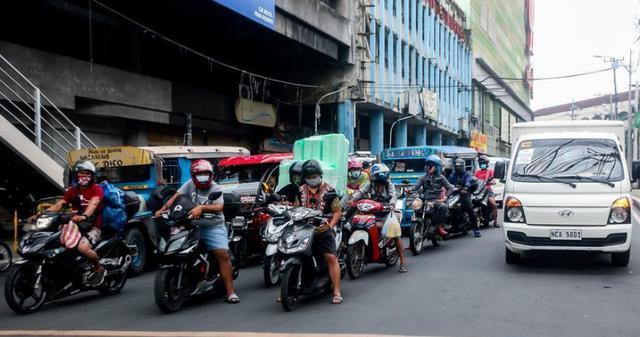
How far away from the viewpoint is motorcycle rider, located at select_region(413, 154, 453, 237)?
1160 centimetres

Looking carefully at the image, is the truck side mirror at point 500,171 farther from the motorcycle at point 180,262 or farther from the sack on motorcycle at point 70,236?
the sack on motorcycle at point 70,236

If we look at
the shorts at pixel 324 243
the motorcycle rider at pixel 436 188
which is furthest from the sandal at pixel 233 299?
the motorcycle rider at pixel 436 188

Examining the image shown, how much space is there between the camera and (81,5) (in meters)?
18.3

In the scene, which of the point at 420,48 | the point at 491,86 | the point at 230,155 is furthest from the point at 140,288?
the point at 491,86

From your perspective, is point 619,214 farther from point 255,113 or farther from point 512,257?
point 255,113

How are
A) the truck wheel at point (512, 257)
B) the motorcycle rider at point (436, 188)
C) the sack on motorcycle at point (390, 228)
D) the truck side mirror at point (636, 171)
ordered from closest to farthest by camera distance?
the sack on motorcycle at point (390, 228)
the truck side mirror at point (636, 171)
the truck wheel at point (512, 257)
the motorcycle rider at point (436, 188)

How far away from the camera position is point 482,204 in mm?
14812

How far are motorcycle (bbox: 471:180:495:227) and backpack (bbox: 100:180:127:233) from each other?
850 centimetres

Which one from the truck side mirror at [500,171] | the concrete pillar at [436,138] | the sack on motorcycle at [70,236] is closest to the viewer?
the sack on motorcycle at [70,236]

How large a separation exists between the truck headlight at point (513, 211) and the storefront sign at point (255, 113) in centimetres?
1706

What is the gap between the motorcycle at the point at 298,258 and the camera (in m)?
6.60

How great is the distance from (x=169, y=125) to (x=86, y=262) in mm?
15599

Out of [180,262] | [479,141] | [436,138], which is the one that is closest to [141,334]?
[180,262]

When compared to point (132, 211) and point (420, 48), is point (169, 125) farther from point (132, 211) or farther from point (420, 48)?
point (420, 48)
